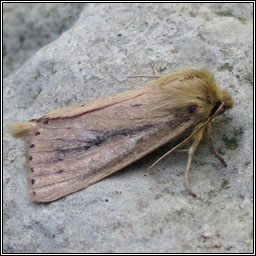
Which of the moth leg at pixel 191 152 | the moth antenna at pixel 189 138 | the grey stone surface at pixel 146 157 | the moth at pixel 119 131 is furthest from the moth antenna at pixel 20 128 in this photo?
the moth leg at pixel 191 152

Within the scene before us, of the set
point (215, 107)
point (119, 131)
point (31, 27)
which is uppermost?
point (31, 27)

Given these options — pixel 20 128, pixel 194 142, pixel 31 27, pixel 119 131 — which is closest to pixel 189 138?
pixel 194 142

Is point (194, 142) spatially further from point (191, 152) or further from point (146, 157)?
point (146, 157)

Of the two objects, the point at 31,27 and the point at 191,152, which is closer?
the point at 191,152

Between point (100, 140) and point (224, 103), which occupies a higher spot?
point (224, 103)

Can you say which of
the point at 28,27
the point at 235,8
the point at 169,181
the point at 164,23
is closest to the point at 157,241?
the point at 169,181

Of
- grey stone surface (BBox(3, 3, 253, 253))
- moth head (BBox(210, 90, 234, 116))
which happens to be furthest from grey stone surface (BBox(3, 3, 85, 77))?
moth head (BBox(210, 90, 234, 116))
